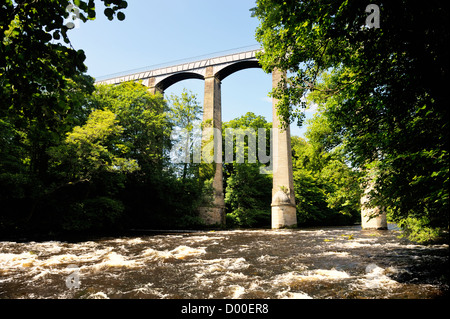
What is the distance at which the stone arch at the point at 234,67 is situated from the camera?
1051 inches

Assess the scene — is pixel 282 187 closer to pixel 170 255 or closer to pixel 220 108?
pixel 220 108

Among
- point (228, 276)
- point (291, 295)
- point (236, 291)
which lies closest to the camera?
point (291, 295)

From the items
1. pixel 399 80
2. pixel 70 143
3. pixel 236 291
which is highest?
pixel 70 143

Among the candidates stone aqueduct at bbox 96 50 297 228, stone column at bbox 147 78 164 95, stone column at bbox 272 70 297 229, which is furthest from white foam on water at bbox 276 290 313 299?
stone column at bbox 147 78 164 95

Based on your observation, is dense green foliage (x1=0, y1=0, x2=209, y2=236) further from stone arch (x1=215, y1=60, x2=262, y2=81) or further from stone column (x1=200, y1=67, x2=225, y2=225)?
stone arch (x1=215, y1=60, x2=262, y2=81)

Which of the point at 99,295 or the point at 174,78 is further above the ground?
the point at 174,78

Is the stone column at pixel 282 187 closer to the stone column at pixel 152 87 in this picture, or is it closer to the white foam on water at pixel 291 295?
the stone column at pixel 152 87

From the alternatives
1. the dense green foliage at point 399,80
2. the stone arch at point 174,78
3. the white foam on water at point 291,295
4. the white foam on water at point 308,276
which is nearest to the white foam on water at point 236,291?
the white foam on water at point 291,295

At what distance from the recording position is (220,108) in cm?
2720

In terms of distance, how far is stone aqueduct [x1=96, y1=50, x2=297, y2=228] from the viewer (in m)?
21.8

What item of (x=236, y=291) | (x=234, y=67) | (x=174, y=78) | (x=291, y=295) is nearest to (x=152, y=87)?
(x=174, y=78)

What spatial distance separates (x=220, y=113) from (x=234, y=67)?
5.40 meters
